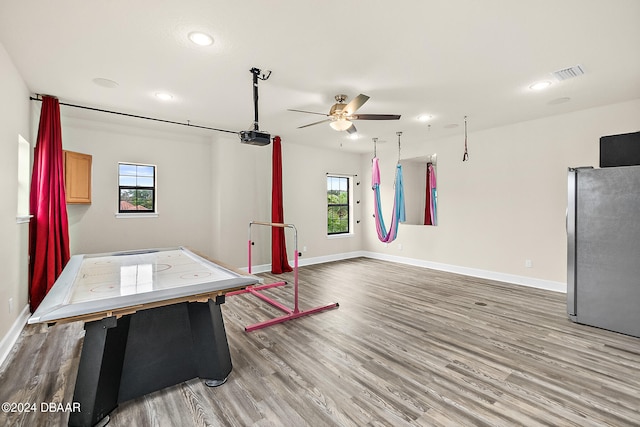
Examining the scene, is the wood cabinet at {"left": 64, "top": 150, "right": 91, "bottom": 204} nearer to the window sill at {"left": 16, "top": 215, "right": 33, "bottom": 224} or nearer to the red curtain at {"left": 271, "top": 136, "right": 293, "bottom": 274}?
the window sill at {"left": 16, "top": 215, "right": 33, "bottom": 224}

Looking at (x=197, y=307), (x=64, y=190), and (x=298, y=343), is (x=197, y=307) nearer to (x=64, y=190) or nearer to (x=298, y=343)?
(x=298, y=343)

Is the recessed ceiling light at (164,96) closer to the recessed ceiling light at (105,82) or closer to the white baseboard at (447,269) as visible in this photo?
the recessed ceiling light at (105,82)

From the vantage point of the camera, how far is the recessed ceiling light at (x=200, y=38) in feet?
7.67

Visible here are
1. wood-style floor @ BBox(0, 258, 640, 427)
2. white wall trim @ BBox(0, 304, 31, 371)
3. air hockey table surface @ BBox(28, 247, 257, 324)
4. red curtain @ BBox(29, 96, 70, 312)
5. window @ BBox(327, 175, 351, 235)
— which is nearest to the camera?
air hockey table surface @ BBox(28, 247, 257, 324)

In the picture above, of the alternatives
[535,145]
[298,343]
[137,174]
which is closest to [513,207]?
[535,145]

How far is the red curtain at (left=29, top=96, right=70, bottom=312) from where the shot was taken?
3.38 m

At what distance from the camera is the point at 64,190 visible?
369cm

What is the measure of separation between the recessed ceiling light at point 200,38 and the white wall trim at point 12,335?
306 cm

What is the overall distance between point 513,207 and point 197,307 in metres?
5.11

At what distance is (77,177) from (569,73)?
625 cm

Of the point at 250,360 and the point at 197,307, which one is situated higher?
the point at 197,307

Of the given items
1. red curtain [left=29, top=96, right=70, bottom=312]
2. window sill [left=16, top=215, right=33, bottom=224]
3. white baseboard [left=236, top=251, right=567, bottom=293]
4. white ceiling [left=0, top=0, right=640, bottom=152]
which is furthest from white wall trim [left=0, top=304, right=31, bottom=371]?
white baseboard [left=236, top=251, right=567, bottom=293]

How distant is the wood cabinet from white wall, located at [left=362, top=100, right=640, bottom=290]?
19.4 ft

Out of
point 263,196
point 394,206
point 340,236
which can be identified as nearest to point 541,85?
point 394,206
